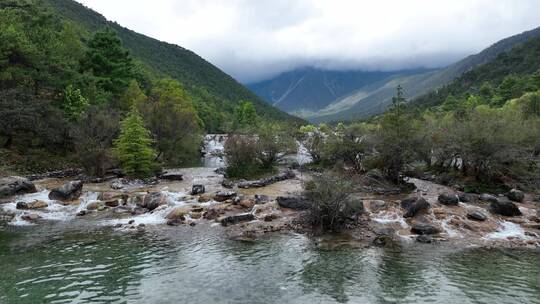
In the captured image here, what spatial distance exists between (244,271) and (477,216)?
17.1 meters

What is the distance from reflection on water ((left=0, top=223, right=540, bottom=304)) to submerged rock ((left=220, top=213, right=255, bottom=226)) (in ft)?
8.04

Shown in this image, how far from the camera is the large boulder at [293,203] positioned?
2923 cm

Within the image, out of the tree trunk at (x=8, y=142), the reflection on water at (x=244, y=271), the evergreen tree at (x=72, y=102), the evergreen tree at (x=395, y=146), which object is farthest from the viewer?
the evergreen tree at (x=72, y=102)

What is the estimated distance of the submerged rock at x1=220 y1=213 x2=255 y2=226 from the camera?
2697 centimetres

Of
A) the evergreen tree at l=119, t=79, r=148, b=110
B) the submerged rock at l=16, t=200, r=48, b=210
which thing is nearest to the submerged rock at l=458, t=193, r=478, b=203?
the submerged rock at l=16, t=200, r=48, b=210

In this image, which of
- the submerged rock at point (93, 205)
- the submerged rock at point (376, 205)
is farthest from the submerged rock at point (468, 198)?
the submerged rock at point (93, 205)

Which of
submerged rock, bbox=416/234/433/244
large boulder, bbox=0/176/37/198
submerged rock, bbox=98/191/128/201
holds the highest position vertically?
large boulder, bbox=0/176/37/198

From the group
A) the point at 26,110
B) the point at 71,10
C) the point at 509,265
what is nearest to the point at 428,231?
the point at 509,265

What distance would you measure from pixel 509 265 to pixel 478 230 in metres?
5.90

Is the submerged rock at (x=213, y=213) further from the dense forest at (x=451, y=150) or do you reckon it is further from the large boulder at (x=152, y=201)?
the dense forest at (x=451, y=150)

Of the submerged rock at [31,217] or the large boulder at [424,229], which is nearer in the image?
the large boulder at [424,229]

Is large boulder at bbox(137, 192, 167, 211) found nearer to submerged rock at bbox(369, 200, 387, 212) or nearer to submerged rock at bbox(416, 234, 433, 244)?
submerged rock at bbox(369, 200, 387, 212)

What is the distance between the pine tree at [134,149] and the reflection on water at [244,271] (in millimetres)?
18131

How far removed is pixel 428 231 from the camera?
975 inches
